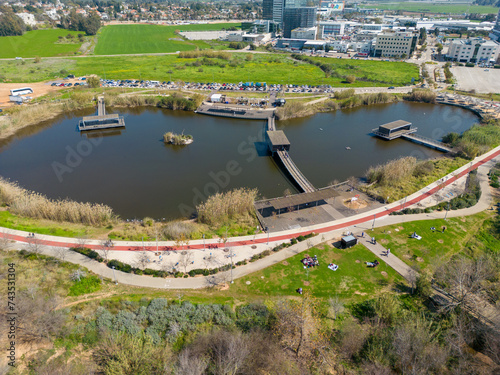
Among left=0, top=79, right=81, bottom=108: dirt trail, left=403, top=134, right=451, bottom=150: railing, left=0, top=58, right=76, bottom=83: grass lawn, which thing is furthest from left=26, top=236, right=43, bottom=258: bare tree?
left=0, top=58, right=76, bottom=83: grass lawn

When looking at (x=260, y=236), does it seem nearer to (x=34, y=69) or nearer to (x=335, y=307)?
(x=335, y=307)

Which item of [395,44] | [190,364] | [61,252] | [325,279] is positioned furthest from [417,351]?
[395,44]

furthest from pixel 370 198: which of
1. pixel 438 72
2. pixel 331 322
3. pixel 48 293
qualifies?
pixel 438 72

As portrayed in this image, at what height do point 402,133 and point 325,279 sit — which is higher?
point 402,133

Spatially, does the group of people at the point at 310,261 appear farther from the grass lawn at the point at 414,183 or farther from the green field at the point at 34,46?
the green field at the point at 34,46

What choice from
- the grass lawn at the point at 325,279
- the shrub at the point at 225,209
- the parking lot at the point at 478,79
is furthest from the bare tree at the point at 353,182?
the parking lot at the point at 478,79

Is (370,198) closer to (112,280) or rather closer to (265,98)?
(112,280)
